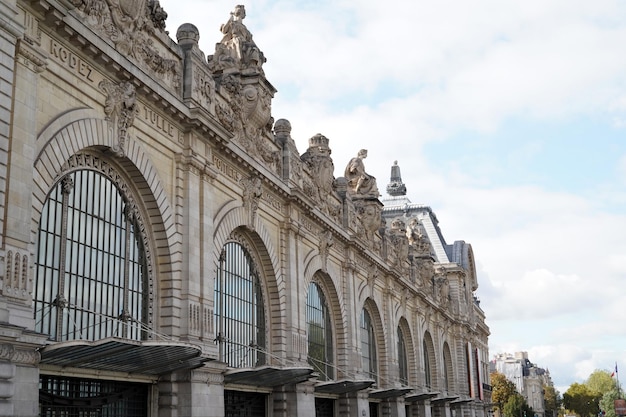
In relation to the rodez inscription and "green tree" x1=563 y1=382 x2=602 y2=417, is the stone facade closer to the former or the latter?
the rodez inscription

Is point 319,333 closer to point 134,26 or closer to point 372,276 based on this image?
point 372,276

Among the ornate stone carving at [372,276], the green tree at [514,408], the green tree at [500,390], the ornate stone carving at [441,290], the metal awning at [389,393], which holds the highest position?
the ornate stone carving at [441,290]

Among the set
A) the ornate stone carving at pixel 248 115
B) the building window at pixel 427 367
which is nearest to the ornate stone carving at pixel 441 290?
the building window at pixel 427 367

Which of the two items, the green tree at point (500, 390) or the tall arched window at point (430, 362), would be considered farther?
the green tree at point (500, 390)

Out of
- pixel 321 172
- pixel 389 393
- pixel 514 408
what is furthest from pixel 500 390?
pixel 321 172

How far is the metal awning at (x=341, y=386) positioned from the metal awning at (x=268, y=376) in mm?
3436

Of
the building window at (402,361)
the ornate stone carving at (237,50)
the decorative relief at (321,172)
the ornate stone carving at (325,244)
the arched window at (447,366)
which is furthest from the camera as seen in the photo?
the arched window at (447,366)

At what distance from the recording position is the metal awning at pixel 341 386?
126 ft

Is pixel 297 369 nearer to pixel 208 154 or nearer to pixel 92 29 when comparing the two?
pixel 208 154

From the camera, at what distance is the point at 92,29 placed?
23.2m

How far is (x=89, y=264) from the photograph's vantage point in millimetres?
23656

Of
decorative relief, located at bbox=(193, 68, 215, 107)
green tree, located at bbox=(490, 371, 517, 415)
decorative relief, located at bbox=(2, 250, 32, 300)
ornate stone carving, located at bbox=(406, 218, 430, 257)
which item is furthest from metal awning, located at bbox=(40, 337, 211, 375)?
green tree, located at bbox=(490, 371, 517, 415)

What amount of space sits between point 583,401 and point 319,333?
153217mm

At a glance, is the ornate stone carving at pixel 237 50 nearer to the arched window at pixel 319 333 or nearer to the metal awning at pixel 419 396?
the arched window at pixel 319 333
